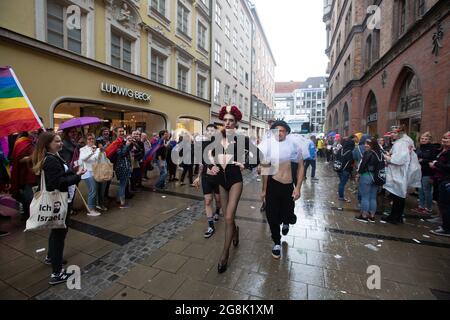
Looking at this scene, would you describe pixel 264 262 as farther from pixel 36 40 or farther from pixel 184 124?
pixel 184 124

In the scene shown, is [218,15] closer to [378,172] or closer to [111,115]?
[111,115]

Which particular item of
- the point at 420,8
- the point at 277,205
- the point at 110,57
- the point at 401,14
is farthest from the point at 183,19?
the point at 277,205

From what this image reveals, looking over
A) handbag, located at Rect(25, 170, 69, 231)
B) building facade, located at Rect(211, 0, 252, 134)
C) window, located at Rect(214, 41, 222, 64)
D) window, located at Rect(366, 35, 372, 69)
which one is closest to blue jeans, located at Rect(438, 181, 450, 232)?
handbag, located at Rect(25, 170, 69, 231)

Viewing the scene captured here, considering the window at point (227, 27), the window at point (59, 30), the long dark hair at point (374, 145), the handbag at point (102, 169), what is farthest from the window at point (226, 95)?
the long dark hair at point (374, 145)

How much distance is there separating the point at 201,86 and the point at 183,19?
4.54 meters

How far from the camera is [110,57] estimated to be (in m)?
9.29

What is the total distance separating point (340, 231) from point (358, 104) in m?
15.7

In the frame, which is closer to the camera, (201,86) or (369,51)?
(369,51)

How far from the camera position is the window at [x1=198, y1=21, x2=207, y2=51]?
16.1m

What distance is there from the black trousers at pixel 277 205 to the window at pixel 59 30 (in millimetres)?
8825

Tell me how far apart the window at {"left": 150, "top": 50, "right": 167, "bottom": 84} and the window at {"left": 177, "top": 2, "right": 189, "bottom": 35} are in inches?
102

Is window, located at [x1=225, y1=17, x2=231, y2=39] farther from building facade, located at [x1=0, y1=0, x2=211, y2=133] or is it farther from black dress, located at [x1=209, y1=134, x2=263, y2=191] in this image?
black dress, located at [x1=209, y1=134, x2=263, y2=191]

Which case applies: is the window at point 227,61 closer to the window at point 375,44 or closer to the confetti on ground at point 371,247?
the window at point 375,44

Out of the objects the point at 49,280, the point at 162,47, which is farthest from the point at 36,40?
the point at 49,280
